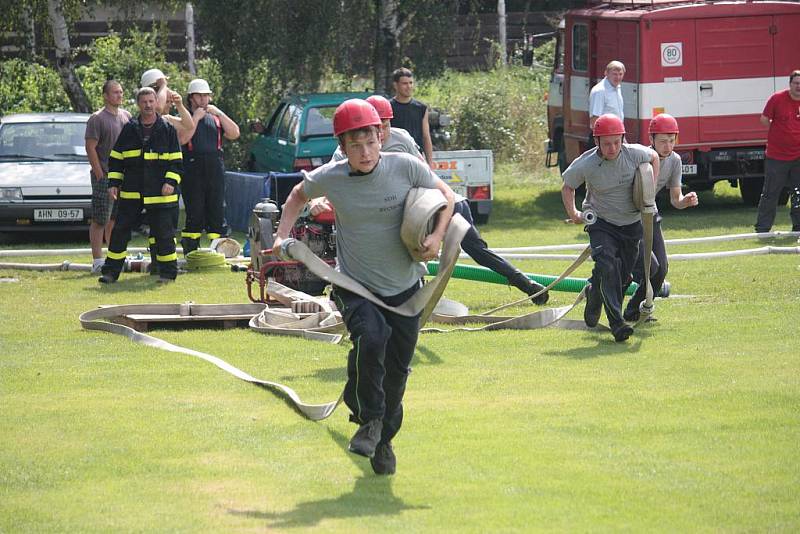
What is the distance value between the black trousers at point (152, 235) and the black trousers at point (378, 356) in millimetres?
8296

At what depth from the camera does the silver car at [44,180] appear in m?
19.1

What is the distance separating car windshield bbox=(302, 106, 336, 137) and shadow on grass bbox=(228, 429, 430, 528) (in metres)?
14.0

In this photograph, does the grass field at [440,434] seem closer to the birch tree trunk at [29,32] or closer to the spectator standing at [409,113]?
the spectator standing at [409,113]

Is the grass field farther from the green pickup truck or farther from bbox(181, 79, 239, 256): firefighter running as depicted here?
the green pickup truck

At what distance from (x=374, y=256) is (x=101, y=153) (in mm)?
10292

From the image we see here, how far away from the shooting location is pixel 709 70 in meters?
21.6

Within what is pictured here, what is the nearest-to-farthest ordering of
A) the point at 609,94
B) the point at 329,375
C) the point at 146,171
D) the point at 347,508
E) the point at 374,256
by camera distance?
the point at 347,508 → the point at 374,256 → the point at 329,375 → the point at 146,171 → the point at 609,94

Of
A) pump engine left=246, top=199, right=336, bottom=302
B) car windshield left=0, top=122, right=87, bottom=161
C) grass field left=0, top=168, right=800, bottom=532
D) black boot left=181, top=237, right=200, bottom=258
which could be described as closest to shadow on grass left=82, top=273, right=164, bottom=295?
black boot left=181, top=237, right=200, bottom=258

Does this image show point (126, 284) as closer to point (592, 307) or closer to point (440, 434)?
point (592, 307)

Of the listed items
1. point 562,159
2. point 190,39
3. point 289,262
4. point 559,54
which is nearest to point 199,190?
point 289,262

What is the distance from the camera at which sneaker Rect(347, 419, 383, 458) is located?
23.8ft

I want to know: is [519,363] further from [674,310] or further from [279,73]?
[279,73]

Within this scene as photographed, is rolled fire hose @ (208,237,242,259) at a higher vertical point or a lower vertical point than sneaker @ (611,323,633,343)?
higher

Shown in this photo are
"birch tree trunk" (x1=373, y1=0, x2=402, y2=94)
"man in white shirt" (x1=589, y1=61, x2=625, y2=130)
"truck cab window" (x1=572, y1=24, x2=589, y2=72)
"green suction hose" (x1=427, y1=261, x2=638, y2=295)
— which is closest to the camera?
"green suction hose" (x1=427, y1=261, x2=638, y2=295)
